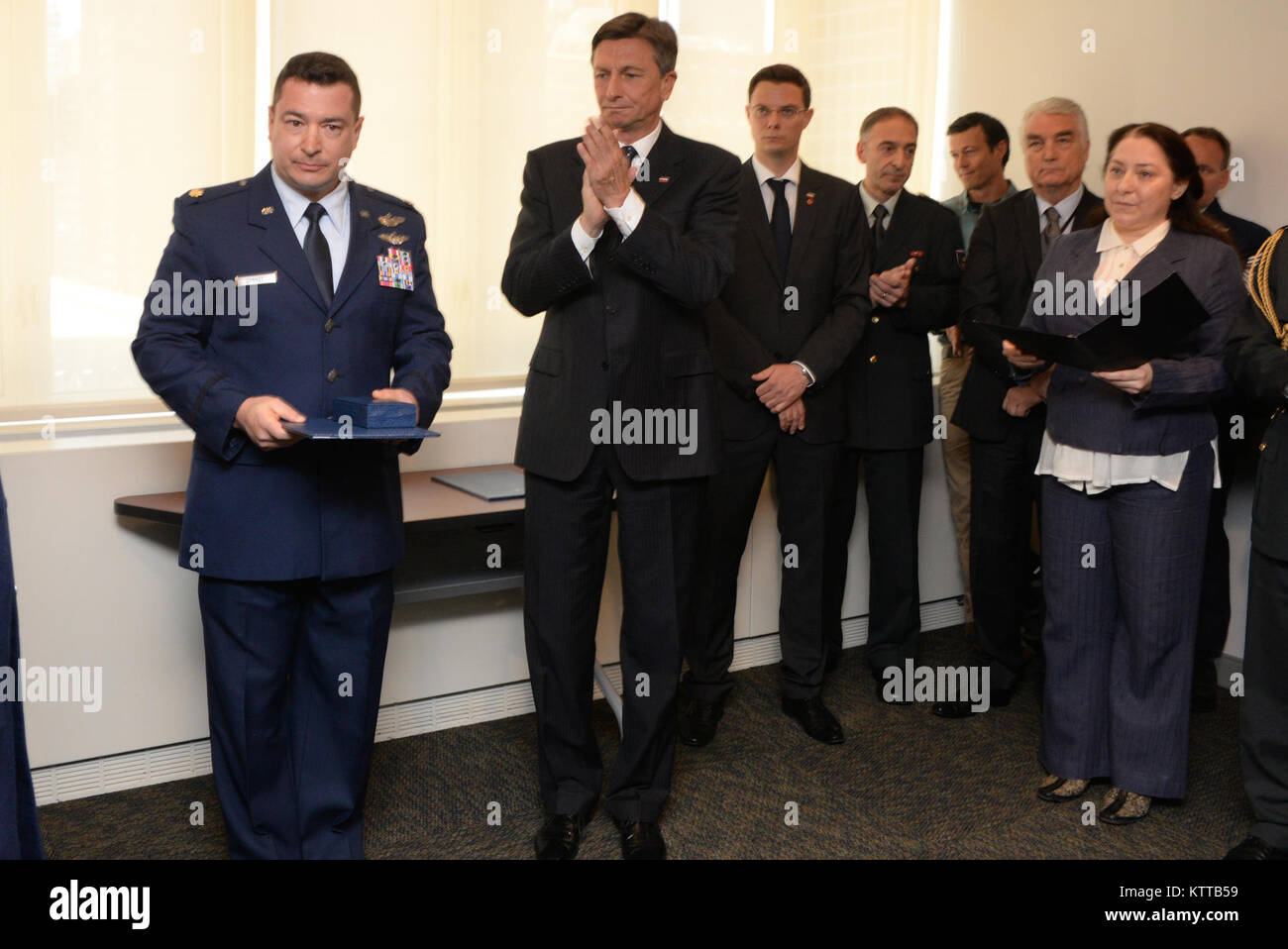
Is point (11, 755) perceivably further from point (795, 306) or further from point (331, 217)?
point (795, 306)

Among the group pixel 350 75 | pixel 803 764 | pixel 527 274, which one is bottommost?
pixel 803 764

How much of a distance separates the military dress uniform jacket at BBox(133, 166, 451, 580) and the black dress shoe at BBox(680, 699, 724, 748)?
4.96ft

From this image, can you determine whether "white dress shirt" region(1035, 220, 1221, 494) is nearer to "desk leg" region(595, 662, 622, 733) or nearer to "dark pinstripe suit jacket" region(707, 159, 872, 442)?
"dark pinstripe suit jacket" region(707, 159, 872, 442)

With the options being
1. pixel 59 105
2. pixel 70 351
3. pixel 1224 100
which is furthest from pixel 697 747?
pixel 1224 100

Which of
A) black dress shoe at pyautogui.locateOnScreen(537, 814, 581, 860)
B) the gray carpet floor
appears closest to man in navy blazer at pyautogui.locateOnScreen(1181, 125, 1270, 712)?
the gray carpet floor

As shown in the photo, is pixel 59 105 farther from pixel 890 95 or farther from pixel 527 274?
pixel 890 95

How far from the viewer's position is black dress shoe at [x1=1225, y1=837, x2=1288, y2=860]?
3.13 meters

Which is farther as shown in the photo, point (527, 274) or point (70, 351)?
point (70, 351)

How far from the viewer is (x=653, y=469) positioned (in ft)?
9.75

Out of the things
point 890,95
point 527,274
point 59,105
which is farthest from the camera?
point 890,95

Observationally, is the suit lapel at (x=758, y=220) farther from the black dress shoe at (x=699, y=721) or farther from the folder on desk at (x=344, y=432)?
the folder on desk at (x=344, y=432)

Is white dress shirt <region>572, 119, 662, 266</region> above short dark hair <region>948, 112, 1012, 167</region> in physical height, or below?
below

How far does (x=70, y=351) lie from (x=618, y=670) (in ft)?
6.67

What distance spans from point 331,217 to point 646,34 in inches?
32.8
